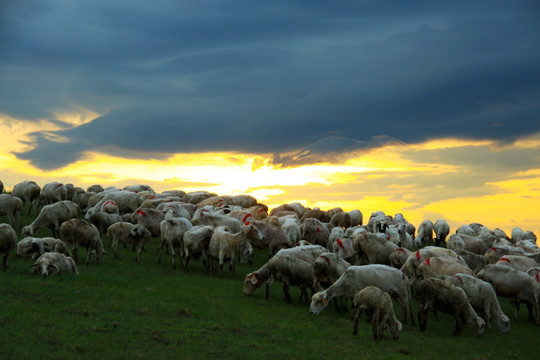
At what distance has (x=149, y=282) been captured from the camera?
24328 mm

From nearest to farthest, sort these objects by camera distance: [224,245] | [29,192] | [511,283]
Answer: [511,283] → [224,245] → [29,192]

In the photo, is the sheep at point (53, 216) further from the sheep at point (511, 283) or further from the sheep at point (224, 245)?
the sheep at point (511, 283)

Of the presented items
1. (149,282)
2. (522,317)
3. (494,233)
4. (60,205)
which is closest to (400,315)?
(522,317)

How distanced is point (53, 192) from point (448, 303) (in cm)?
A: 3375

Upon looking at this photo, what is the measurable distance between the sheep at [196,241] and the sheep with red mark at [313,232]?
9947 mm

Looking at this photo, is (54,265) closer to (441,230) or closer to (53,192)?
(53,192)

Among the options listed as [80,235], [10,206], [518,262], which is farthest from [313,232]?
[10,206]

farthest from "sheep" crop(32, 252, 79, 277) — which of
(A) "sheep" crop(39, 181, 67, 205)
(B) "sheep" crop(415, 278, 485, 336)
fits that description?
(A) "sheep" crop(39, 181, 67, 205)

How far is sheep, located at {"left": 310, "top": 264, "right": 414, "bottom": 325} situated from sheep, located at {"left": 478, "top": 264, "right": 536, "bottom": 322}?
5437 millimetres

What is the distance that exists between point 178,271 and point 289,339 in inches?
427

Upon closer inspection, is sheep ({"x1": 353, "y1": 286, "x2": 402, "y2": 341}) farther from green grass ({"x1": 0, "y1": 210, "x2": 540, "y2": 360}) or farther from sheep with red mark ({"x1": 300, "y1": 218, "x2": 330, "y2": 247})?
sheep with red mark ({"x1": 300, "y1": 218, "x2": 330, "y2": 247})

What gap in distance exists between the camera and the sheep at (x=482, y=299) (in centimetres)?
2219

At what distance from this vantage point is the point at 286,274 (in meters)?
23.7

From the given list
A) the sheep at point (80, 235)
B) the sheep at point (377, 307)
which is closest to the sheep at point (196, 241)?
the sheep at point (80, 235)
